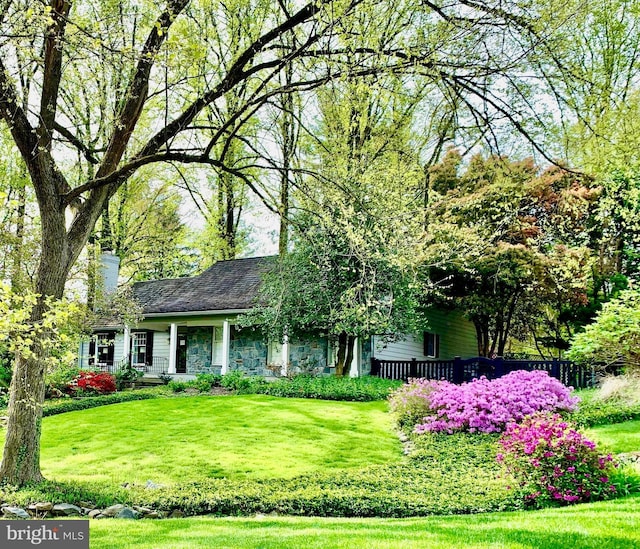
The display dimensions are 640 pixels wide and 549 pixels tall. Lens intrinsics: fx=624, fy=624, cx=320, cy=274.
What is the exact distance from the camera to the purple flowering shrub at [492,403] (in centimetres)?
1165

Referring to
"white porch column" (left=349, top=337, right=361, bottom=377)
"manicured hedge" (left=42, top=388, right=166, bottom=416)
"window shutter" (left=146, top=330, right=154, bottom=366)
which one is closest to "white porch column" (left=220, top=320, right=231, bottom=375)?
"manicured hedge" (left=42, top=388, right=166, bottom=416)

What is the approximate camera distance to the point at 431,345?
23.8 metres

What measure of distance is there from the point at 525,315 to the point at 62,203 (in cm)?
1807

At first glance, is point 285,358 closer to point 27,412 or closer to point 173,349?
point 173,349

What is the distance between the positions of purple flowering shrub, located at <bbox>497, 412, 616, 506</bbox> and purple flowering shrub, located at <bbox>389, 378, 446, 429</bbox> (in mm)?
5250

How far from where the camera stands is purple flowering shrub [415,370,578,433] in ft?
38.2

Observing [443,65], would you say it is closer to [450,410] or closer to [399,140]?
[450,410]

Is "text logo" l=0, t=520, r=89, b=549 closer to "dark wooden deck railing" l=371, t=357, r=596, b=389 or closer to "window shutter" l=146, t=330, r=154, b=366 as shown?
"dark wooden deck railing" l=371, t=357, r=596, b=389

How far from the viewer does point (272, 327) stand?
1772 cm

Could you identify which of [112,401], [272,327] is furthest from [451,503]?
[112,401]

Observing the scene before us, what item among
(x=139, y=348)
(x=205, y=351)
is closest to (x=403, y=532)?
(x=205, y=351)

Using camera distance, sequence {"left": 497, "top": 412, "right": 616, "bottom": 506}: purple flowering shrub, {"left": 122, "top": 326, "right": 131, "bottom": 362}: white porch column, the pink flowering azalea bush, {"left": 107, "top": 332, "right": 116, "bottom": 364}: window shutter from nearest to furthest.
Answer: {"left": 497, "top": 412, "right": 616, "bottom": 506}: purple flowering shrub
the pink flowering azalea bush
{"left": 122, "top": 326, "right": 131, "bottom": 362}: white porch column
{"left": 107, "top": 332, "right": 116, "bottom": 364}: window shutter

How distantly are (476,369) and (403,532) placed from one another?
12.4m

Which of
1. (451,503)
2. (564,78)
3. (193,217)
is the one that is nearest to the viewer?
(564,78)
